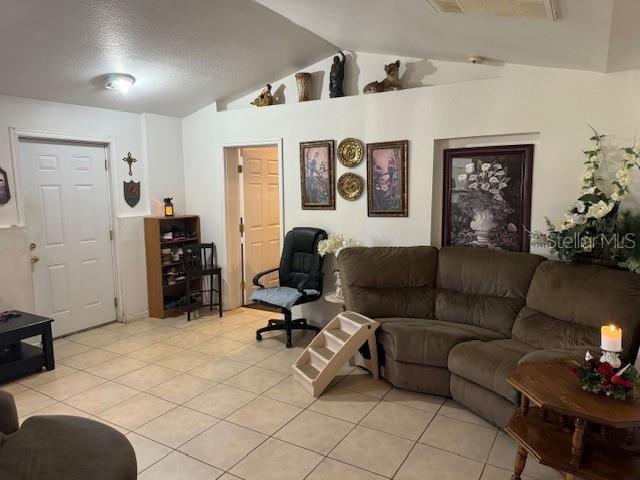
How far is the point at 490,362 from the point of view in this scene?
262 centimetres

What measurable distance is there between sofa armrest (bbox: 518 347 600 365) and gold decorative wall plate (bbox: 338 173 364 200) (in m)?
2.20

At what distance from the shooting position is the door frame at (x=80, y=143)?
12.6ft

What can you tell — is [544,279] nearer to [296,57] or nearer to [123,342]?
[296,57]

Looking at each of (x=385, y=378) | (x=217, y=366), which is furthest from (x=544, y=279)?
(x=217, y=366)

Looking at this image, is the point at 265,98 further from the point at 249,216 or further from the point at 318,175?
the point at 249,216

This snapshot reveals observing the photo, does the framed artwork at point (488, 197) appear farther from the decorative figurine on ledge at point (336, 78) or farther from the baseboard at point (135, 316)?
the baseboard at point (135, 316)

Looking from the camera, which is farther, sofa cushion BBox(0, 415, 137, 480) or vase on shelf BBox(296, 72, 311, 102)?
vase on shelf BBox(296, 72, 311, 102)

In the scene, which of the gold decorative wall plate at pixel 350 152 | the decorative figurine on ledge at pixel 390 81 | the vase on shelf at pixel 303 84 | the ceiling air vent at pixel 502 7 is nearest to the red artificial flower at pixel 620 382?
the ceiling air vent at pixel 502 7

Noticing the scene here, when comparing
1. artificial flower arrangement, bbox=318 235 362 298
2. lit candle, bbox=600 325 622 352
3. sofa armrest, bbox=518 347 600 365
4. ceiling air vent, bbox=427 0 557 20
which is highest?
ceiling air vent, bbox=427 0 557 20

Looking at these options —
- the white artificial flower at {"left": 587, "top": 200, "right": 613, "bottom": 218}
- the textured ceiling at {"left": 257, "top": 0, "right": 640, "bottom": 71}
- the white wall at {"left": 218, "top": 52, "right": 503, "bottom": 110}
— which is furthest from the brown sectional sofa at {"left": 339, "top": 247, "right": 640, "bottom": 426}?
the white wall at {"left": 218, "top": 52, "right": 503, "bottom": 110}

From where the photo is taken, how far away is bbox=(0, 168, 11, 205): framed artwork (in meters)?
3.76

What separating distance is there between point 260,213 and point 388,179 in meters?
2.03

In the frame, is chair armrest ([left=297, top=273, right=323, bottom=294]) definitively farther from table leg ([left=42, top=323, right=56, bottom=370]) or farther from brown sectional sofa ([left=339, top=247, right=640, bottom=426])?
table leg ([left=42, top=323, right=56, bottom=370])

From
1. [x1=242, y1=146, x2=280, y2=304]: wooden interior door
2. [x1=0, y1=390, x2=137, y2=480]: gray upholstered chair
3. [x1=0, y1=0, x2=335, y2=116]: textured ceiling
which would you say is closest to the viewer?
[x1=0, y1=390, x2=137, y2=480]: gray upholstered chair
